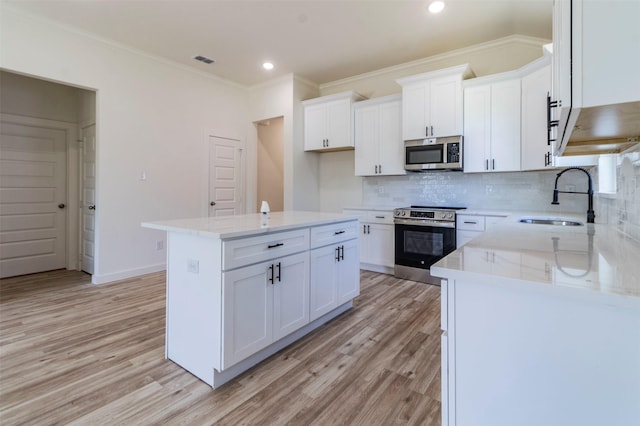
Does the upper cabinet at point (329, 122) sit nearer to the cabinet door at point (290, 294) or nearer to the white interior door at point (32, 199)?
the cabinet door at point (290, 294)

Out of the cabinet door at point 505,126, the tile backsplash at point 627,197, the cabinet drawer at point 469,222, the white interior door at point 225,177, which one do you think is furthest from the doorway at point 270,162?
the tile backsplash at point 627,197

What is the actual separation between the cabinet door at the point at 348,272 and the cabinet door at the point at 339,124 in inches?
92.4

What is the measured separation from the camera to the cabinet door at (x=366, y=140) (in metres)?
4.66

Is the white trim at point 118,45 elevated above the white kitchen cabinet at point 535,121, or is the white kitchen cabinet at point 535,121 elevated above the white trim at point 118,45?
the white trim at point 118,45

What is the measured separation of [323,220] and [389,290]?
162cm

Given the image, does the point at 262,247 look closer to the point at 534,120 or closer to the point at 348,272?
the point at 348,272

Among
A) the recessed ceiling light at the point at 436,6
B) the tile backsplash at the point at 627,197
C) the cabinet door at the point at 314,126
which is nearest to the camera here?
the tile backsplash at the point at 627,197

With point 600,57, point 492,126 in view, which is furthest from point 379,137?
point 600,57

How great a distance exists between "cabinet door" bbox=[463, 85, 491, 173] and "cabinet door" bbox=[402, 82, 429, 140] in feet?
1.61

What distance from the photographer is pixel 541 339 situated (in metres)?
0.90

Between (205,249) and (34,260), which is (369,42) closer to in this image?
(205,249)

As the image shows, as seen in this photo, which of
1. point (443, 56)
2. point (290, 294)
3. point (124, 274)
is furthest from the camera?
point (443, 56)

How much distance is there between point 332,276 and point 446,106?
268cm

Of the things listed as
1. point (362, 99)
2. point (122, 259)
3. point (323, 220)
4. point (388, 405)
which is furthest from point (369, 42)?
point (122, 259)
